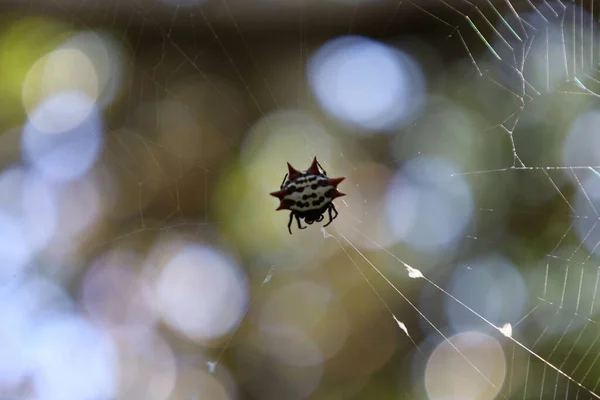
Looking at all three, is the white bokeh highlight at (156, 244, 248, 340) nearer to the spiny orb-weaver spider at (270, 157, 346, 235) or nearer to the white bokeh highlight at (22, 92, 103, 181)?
the white bokeh highlight at (22, 92, 103, 181)

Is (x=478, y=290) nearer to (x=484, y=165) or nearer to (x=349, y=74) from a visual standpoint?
(x=484, y=165)

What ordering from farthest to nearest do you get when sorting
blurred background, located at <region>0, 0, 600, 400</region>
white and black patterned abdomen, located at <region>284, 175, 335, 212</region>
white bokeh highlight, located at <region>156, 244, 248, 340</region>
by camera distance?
white bokeh highlight, located at <region>156, 244, 248, 340</region> < blurred background, located at <region>0, 0, 600, 400</region> < white and black patterned abdomen, located at <region>284, 175, 335, 212</region>

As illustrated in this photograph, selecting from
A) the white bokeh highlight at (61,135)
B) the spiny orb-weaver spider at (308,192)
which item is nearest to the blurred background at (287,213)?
the white bokeh highlight at (61,135)

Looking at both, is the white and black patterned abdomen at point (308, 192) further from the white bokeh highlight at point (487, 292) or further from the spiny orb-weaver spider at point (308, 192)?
the white bokeh highlight at point (487, 292)

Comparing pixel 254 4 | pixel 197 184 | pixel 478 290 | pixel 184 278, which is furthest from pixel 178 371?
pixel 254 4

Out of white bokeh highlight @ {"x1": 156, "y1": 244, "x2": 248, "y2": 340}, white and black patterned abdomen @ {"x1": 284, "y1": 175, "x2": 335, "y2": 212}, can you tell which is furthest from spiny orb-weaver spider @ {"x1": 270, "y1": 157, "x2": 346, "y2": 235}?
white bokeh highlight @ {"x1": 156, "y1": 244, "x2": 248, "y2": 340}

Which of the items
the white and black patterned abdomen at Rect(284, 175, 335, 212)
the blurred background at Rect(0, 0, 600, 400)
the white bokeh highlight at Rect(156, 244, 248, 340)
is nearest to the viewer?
the white and black patterned abdomen at Rect(284, 175, 335, 212)

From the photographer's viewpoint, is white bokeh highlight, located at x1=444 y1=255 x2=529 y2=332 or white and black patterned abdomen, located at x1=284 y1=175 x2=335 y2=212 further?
white bokeh highlight, located at x1=444 y1=255 x2=529 y2=332

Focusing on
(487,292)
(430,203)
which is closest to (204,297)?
(430,203)
